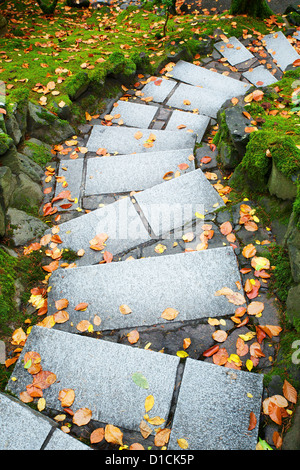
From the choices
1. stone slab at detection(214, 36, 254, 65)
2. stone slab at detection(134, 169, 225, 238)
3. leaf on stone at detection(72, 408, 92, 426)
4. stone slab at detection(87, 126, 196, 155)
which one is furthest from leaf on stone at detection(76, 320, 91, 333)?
stone slab at detection(214, 36, 254, 65)

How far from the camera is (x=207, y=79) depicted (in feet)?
15.7

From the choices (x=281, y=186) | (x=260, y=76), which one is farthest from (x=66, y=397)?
(x=260, y=76)

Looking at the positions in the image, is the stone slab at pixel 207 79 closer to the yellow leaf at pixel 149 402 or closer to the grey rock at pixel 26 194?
the grey rock at pixel 26 194

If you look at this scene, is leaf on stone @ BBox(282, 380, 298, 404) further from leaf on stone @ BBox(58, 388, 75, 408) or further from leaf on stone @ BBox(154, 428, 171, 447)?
leaf on stone @ BBox(58, 388, 75, 408)

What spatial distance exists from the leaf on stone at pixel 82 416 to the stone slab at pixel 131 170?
1.99 metres

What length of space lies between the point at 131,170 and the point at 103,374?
80.9 inches

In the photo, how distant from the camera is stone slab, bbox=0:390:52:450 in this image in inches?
63.2

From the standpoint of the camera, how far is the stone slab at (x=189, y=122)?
12.4 ft

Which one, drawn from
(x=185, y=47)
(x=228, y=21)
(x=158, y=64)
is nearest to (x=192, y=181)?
(x=158, y=64)

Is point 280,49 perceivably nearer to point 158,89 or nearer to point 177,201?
point 158,89

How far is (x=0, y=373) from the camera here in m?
1.93

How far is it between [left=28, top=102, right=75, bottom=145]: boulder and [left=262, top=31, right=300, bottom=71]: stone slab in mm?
3647

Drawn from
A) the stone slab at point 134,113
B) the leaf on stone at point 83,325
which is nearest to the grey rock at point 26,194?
the leaf on stone at point 83,325
